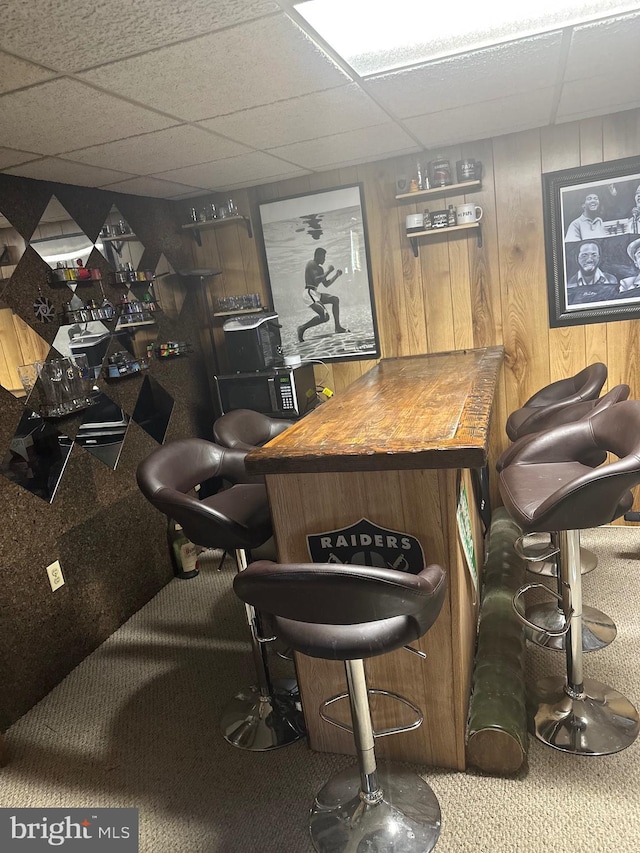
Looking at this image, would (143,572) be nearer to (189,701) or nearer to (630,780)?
(189,701)

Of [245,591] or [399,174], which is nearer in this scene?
[245,591]

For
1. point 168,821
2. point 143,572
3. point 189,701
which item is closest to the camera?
point 168,821

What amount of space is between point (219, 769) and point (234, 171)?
2867 millimetres

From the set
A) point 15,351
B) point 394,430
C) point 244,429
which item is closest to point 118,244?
point 15,351

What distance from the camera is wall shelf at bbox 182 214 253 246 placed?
368cm

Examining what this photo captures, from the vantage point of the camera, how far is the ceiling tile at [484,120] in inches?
101

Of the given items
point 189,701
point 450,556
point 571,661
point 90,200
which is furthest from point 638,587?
point 90,200

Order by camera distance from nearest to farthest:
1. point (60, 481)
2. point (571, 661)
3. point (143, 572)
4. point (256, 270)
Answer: point (571, 661) → point (60, 481) → point (143, 572) → point (256, 270)

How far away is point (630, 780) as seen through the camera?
1.85 m

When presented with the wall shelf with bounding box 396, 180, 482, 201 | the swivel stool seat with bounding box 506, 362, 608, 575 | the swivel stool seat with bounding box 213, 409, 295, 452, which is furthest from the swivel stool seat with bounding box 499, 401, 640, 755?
the wall shelf with bounding box 396, 180, 482, 201

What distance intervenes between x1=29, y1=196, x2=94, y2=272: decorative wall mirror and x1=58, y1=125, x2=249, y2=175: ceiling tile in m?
0.38

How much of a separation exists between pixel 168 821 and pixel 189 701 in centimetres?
59

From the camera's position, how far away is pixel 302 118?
2406 mm

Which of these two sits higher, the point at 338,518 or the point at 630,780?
the point at 338,518
